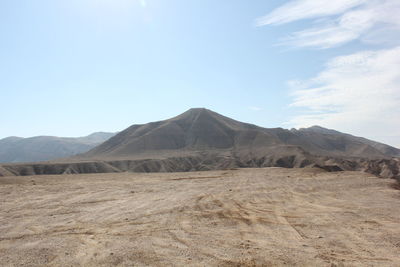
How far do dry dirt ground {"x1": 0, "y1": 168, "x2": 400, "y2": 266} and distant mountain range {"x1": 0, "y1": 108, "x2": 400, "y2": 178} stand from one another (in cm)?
4851

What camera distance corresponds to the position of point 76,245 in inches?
355

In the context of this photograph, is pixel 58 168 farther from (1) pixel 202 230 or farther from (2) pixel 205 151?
(1) pixel 202 230

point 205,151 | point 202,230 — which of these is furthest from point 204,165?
point 202,230

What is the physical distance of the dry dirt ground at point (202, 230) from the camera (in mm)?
7895

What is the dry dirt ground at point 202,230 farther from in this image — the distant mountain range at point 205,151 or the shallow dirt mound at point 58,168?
the shallow dirt mound at point 58,168

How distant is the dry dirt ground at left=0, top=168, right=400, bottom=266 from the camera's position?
311 inches

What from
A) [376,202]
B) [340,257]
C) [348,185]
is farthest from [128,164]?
[340,257]

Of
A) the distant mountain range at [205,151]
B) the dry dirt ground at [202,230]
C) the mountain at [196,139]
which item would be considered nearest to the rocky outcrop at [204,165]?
the distant mountain range at [205,151]

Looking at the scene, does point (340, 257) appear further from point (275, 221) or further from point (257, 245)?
point (275, 221)

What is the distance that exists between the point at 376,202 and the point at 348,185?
22.5 ft

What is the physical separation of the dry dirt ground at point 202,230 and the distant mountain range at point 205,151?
159 ft

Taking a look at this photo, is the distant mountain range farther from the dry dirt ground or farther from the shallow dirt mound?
the dry dirt ground

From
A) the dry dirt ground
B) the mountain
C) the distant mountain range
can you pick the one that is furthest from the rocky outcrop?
the dry dirt ground

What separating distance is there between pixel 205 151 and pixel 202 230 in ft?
305
